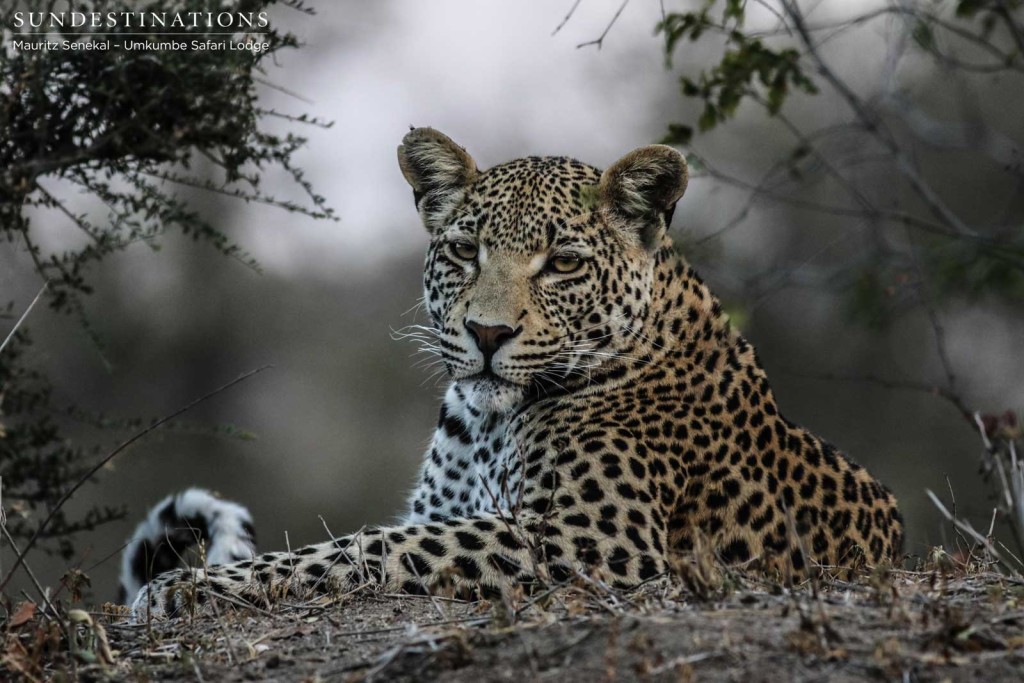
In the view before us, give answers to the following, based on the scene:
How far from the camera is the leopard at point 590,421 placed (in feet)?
20.0

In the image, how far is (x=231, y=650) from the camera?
4.88 m

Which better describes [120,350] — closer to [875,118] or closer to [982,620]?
[875,118]

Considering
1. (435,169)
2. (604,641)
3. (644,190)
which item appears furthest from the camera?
(435,169)

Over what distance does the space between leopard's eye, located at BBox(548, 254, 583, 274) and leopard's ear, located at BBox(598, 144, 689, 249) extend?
260 millimetres

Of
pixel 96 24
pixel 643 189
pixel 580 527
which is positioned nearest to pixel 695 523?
pixel 580 527

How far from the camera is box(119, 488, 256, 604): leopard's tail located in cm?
737

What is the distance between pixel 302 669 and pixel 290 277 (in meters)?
30.1

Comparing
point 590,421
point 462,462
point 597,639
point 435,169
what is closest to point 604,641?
point 597,639

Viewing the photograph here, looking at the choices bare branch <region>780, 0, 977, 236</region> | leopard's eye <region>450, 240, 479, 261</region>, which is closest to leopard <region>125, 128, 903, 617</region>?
leopard's eye <region>450, 240, 479, 261</region>

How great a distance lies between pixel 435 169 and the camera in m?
7.50

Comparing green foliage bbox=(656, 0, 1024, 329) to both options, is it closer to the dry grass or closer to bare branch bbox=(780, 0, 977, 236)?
bare branch bbox=(780, 0, 977, 236)

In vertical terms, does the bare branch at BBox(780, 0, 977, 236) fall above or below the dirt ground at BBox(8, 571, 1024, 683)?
above

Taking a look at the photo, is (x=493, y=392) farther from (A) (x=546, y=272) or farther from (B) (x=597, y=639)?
(B) (x=597, y=639)

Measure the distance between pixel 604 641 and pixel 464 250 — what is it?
3.08 m
